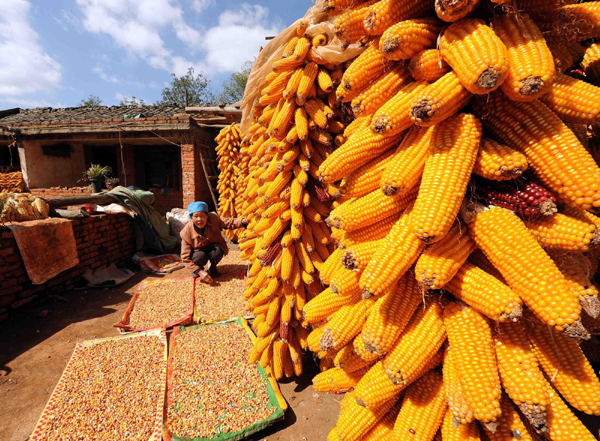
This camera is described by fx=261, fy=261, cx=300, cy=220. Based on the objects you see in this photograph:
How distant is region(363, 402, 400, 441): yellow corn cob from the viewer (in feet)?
5.52

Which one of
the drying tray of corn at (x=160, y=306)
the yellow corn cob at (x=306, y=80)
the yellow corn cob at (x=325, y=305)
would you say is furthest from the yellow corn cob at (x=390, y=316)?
the drying tray of corn at (x=160, y=306)

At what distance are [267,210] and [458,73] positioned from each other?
7.32ft

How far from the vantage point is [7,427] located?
9.04 feet

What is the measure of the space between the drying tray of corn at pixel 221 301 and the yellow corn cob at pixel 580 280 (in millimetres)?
4193

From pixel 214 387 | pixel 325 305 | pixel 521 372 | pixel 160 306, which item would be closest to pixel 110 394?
pixel 214 387

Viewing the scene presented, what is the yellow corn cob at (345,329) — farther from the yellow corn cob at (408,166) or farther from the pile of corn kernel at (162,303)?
the pile of corn kernel at (162,303)

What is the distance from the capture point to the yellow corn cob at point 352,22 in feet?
4.95

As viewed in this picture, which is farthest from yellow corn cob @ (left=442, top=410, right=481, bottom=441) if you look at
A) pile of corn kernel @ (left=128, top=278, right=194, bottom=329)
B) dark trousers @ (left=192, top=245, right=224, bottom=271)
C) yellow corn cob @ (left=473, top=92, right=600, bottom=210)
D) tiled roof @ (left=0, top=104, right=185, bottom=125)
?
tiled roof @ (left=0, top=104, right=185, bottom=125)

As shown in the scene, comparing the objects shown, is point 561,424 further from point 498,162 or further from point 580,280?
point 498,162

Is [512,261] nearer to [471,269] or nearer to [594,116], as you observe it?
[471,269]

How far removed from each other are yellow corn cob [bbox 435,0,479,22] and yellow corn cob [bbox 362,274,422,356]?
1298 mm

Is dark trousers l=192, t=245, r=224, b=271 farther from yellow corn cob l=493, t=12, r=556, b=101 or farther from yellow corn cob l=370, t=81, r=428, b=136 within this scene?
yellow corn cob l=493, t=12, r=556, b=101

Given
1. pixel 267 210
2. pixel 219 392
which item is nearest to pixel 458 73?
pixel 267 210

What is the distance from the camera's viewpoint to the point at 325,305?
75.9 inches
